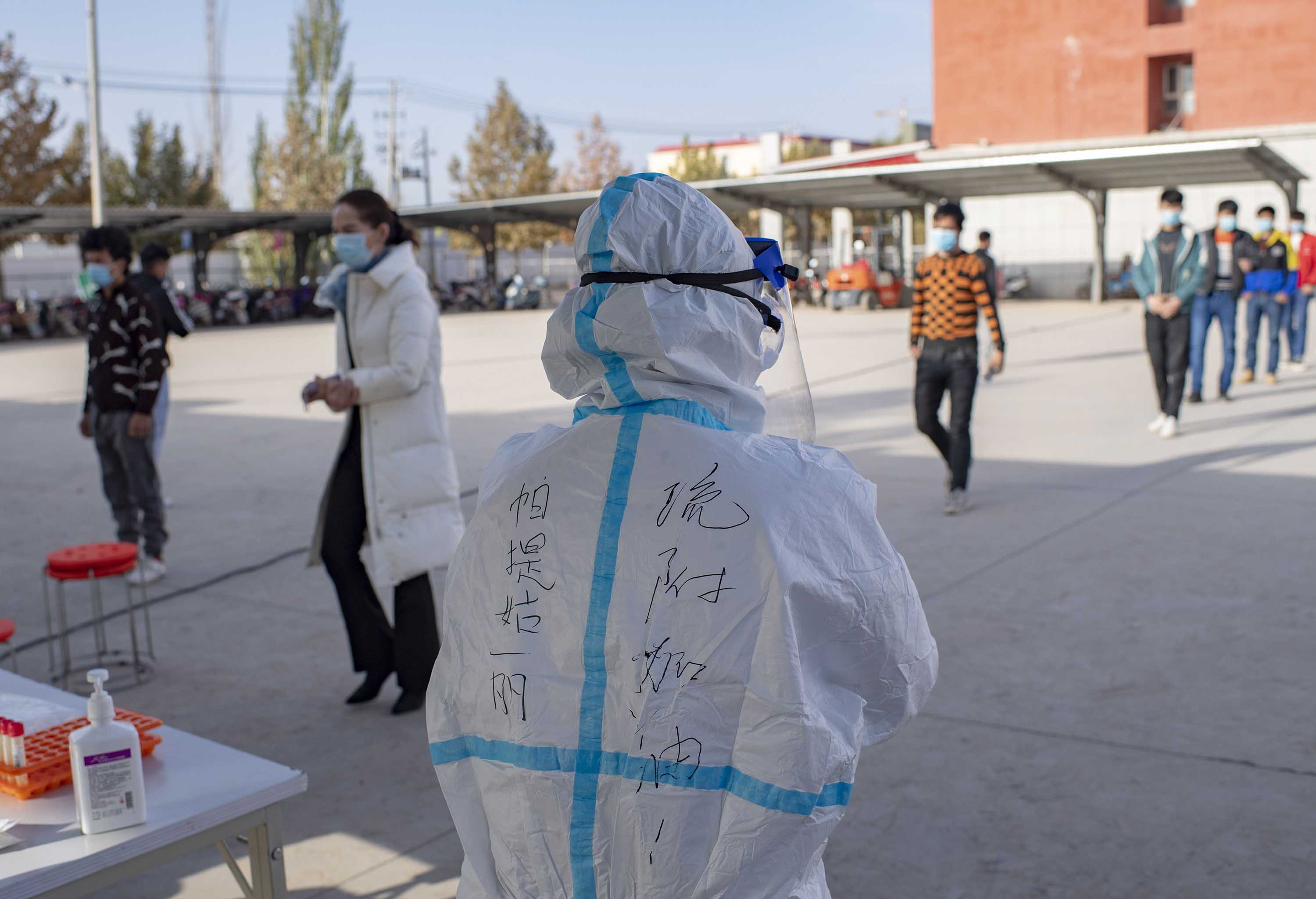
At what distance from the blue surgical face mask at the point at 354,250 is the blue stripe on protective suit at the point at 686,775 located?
9.06 feet

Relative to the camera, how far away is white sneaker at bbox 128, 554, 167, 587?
5.89 metres

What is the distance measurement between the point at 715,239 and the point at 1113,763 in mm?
2632

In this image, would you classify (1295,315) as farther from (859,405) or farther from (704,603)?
(704,603)

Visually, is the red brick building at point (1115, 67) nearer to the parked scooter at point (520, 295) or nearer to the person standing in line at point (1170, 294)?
the parked scooter at point (520, 295)

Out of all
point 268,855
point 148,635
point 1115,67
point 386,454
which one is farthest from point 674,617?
point 1115,67

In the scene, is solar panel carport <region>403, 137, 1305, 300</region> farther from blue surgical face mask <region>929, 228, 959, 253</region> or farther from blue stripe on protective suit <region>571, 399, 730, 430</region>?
blue stripe on protective suit <region>571, 399, 730, 430</region>

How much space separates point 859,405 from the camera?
1109 centimetres

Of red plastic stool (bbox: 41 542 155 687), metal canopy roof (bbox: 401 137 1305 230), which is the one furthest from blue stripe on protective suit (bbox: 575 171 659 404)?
metal canopy roof (bbox: 401 137 1305 230)

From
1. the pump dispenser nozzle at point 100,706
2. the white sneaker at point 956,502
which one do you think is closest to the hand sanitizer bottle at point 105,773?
the pump dispenser nozzle at point 100,706

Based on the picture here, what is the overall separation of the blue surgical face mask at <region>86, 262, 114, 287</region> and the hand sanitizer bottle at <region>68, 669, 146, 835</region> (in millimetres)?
4332

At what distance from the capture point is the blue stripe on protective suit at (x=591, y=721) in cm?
139

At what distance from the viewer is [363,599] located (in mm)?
4027

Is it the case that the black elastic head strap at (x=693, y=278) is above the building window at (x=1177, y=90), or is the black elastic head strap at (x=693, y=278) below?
below

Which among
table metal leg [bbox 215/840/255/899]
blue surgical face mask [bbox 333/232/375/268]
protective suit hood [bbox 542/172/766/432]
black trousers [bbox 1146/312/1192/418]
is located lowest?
table metal leg [bbox 215/840/255/899]
